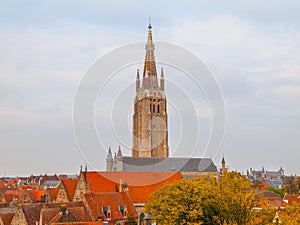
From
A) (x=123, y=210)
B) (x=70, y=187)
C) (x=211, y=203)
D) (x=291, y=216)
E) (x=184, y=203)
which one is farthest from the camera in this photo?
(x=70, y=187)

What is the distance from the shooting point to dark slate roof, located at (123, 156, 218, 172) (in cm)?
11869

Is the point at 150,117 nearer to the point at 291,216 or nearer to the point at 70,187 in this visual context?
the point at 70,187

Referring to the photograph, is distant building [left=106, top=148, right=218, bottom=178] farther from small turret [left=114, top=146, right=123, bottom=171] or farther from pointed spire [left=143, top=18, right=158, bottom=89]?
pointed spire [left=143, top=18, right=158, bottom=89]

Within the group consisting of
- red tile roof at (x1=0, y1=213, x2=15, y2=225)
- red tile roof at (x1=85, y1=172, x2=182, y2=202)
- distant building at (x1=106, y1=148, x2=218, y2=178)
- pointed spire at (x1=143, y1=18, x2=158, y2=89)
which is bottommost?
red tile roof at (x1=0, y1=213, x2=15, y2=225)

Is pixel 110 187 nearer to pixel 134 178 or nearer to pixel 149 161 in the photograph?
pixel 134 178

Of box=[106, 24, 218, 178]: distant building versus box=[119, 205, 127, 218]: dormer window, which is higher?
box=[106, 24, 218, 178]: distant building

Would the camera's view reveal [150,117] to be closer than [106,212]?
No

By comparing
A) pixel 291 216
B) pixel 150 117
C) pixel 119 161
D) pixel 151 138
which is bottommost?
pixel 291 216

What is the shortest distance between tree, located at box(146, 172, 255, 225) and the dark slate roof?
231ft

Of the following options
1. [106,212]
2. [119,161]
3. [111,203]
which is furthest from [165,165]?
[106,212]

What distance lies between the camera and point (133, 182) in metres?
91.8

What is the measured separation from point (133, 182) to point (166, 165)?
30.8 m

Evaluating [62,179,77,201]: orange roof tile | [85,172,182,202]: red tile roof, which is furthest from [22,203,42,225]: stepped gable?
[85,172,182,202]: red tile roof

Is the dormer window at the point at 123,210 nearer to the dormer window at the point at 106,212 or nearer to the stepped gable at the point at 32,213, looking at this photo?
the dormer window at the point at 106,212
